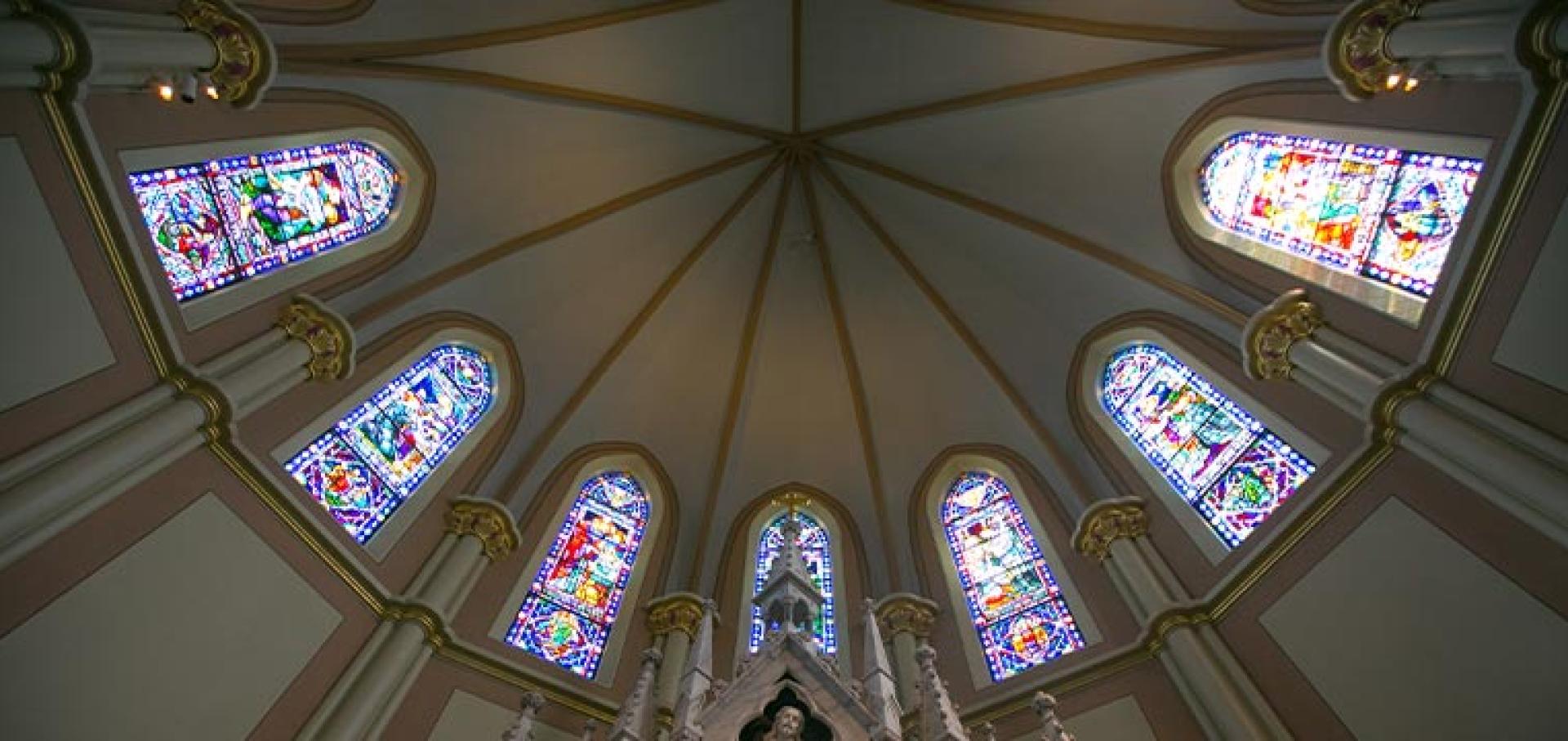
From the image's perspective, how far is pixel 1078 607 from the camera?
423 inches

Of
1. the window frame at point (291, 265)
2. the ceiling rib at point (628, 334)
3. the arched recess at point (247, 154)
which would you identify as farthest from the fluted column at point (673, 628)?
the window frame at point (291, 265)

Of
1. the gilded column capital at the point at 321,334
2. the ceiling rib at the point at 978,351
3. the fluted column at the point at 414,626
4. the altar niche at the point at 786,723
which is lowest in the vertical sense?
the altar niche at the point at 786,723

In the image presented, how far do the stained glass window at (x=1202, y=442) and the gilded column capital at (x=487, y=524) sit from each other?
26.1 feet

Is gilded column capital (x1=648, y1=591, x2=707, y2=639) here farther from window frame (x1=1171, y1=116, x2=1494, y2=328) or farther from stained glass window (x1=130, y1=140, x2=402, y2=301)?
window frame (x1=1171, y1=116, x2=1494, y2=328)

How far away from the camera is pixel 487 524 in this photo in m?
10.9

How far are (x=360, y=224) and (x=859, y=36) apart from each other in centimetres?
740

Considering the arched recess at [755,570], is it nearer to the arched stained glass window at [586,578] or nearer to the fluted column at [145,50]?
the arched stained glass window at [586,578]

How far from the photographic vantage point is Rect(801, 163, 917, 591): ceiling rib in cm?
1389

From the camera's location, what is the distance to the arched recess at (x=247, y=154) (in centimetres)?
813

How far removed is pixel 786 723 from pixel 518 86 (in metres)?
9.36

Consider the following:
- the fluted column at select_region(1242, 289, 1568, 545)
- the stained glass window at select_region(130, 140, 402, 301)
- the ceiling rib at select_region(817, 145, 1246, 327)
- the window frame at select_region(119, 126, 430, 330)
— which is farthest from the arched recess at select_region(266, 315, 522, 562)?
the fluted column at select_region(1242, 289, 1568, 545)

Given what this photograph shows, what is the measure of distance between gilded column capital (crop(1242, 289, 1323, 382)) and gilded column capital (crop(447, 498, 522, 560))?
Answer: 8.60 m

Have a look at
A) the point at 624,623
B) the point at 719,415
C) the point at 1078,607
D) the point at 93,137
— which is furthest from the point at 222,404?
the point at 1078,607

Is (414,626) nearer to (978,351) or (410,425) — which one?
(410,425)
